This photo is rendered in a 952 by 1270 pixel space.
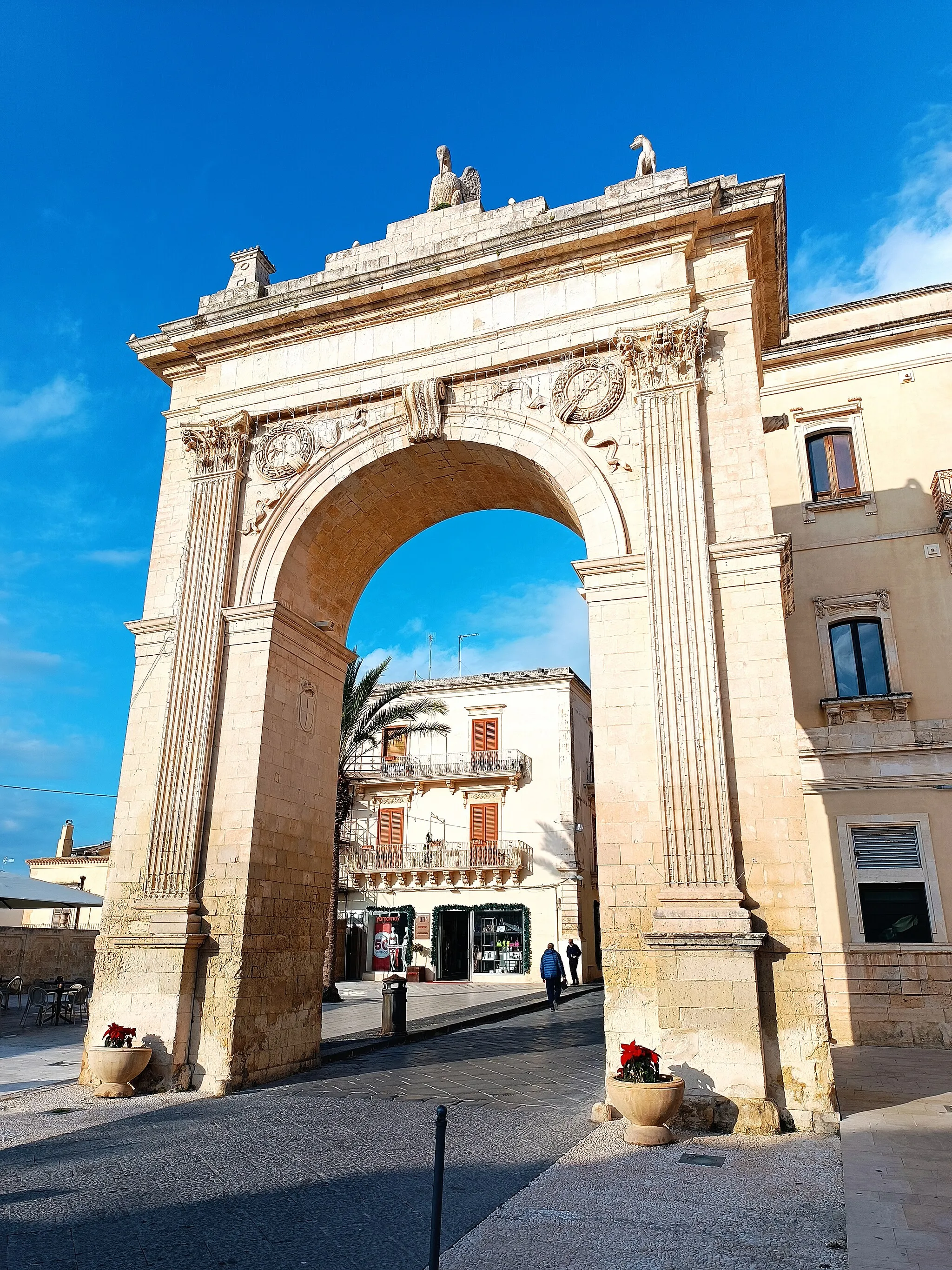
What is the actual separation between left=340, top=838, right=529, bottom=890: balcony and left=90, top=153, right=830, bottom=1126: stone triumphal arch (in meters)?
19.5

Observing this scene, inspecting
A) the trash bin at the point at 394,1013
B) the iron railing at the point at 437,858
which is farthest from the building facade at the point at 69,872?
the trash bin at the point at 394,1013

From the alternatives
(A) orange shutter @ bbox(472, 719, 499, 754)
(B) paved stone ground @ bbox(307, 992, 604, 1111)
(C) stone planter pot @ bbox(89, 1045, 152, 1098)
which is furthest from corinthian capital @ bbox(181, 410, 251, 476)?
(A) orange shutter @ bbox(472, 719, 499, 754)

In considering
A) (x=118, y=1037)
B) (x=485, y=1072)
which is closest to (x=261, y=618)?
(x=118, y=1037)

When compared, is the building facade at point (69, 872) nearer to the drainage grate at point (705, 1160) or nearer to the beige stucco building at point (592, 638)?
the beige stucco building at point (592, 638)

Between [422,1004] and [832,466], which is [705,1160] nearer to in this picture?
[832,466]

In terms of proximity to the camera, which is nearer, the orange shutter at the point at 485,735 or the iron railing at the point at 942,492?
the iron railing at the point at 942,492

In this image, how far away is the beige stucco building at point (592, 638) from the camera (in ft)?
28.3

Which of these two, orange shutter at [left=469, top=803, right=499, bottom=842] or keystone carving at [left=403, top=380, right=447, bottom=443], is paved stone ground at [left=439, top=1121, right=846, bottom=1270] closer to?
keystone carving at [left=403, top=380, right=447, bottom=443]

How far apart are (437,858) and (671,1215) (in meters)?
26.9

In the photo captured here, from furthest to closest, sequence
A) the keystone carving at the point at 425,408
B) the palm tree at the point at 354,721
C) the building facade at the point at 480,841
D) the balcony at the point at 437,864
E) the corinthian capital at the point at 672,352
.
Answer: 1. the balcony at the point at 437,864
2. the building facade at the point at 480,841
3. the palm tree at the point at 354,721
4. the keystone carving at the point at 425,408
5. the corinthian capital at the point at 672,352

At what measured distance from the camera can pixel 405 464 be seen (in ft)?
39.3

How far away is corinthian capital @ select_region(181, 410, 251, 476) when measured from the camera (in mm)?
12234

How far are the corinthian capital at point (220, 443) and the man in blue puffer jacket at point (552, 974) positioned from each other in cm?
1398

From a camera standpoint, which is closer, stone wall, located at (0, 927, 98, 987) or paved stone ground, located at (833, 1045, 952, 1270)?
paved stone ground, located at (833, 1045, 952, 1270)
